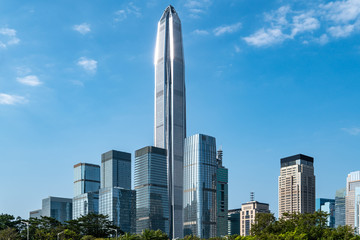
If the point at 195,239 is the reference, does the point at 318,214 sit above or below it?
above

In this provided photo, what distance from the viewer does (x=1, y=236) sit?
92500mm

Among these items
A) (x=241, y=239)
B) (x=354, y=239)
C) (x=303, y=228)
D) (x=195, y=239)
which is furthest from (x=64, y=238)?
(x=354, y=239)

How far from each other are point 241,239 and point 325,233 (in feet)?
39.8

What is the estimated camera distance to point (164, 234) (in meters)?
92.1

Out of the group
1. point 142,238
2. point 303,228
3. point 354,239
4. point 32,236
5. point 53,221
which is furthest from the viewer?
point 53,221

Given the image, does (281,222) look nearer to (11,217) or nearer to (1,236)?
(1,236)

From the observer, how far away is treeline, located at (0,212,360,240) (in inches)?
2800

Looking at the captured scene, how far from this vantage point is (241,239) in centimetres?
7556

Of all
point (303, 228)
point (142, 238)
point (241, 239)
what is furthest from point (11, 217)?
point (303, 228)

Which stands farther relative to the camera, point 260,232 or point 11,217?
point 11,217

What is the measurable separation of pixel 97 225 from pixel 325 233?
5082 cm

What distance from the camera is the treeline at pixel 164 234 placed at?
71125mm

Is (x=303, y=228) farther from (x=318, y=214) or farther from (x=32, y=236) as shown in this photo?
(x=32, y=236)

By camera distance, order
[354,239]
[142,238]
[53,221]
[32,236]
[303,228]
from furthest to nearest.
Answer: [53,221]
[32,236]
[142,238]
[303,228]
[354,239]
